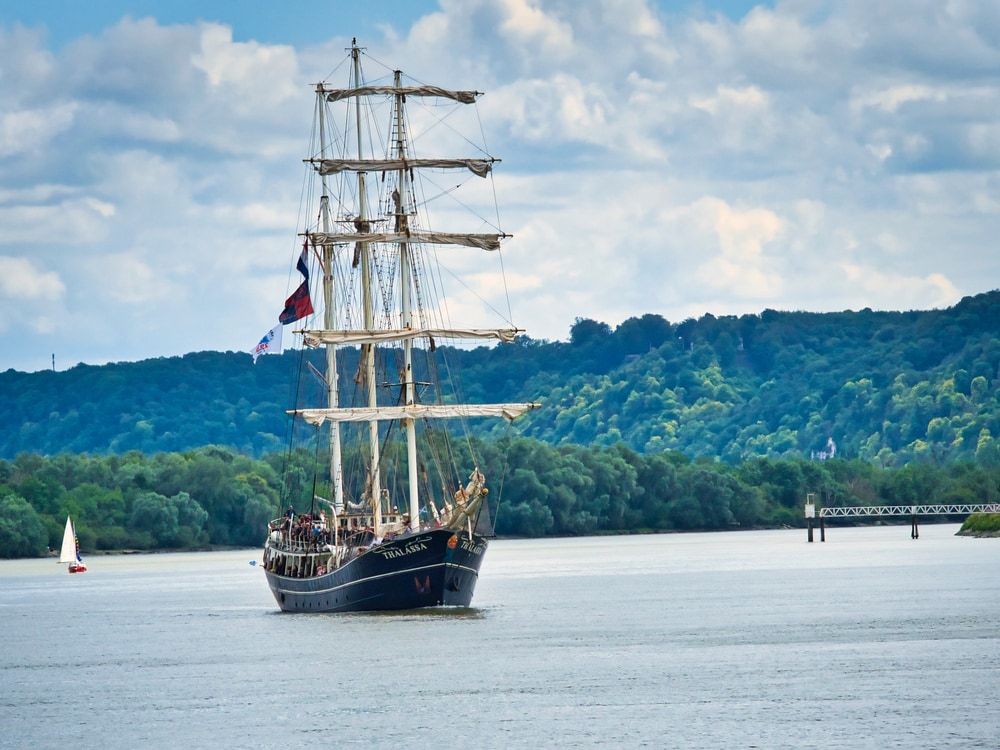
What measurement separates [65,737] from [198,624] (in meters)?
36.2

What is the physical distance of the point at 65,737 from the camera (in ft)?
171

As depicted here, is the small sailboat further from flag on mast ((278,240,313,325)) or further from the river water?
flag on mast ((278,240,313,325))

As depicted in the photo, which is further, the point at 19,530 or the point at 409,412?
the point at 19,530

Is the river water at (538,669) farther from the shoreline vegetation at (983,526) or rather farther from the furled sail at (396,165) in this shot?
the shoreline vegetation at (983,526)

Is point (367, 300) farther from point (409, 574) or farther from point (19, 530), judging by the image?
point (19, 530)

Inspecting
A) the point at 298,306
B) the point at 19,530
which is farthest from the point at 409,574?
the point at 19,530

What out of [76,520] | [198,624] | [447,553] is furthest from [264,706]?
[76,520]

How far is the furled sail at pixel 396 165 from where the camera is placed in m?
92.6

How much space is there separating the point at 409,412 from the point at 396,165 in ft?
40.1

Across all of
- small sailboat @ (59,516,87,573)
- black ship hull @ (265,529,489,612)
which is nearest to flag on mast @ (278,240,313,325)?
black ship hull @ (265,529,489,612)

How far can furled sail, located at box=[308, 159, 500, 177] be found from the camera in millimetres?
92625

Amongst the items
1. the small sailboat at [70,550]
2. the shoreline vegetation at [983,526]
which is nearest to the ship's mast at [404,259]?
the small sailboat at [70,550]

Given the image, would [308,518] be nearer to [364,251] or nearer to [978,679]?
[364,251]

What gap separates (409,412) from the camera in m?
88.9
